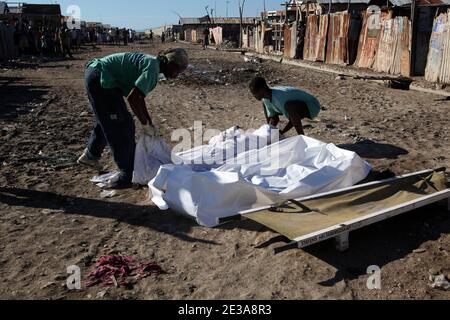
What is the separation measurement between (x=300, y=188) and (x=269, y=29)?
83.5ft

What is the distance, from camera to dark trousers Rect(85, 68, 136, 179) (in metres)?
4.32

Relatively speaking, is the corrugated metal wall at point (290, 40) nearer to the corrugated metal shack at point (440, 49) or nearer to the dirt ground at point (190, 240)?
the corrugated metal shack at point (440, 49)

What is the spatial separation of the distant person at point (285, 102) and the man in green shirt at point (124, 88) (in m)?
1.11

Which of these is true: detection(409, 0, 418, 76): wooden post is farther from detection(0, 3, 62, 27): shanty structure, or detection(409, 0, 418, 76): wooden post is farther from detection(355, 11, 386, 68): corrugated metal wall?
detection(0, 3, 62, 27): shanty structure

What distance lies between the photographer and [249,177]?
4.35m

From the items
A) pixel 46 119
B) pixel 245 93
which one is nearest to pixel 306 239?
pixel 46 119

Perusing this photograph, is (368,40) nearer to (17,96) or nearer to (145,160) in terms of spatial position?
(17,96)

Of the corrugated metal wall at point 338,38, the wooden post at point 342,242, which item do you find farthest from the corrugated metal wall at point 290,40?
the wooden post at point 342,242

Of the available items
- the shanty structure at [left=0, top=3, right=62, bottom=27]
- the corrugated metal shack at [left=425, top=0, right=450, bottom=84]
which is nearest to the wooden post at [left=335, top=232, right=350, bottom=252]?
the corrugated metal shack at [left=425, top=0, right=450, bottom=84]

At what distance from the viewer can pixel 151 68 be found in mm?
4074

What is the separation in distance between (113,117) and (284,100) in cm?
192

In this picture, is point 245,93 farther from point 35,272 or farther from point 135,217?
point 35,272

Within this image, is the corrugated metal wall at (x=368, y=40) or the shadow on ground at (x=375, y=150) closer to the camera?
the shadow on ground at (x=375, y=150)

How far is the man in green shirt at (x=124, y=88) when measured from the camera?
4141 millimetres
